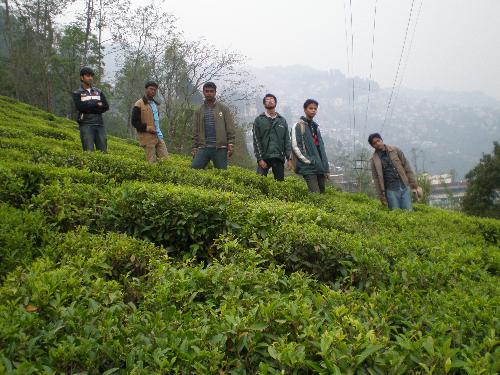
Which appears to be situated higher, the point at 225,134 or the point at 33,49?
the point at 33,49

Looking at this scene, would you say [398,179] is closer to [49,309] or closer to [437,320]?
[437,320]

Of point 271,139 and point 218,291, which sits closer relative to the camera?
point 218,291

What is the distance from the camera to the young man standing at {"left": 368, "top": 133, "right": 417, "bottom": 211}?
350 inches

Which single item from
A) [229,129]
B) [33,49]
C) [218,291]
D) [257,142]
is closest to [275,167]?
[257,142]

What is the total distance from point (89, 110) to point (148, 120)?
112 cm

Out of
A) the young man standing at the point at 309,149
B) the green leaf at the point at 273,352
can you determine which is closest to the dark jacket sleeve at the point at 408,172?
the young man standing at the point at 309,149

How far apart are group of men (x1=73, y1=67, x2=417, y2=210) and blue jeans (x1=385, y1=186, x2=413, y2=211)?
20cm

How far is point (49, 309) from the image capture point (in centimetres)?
243

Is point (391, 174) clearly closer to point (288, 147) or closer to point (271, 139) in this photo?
point (288, 147)

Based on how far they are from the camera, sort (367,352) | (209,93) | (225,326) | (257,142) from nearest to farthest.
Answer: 1. (367,352)
2. (225,326)
3. (209,93)
4. (257,142)

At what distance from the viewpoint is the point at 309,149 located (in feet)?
27.0

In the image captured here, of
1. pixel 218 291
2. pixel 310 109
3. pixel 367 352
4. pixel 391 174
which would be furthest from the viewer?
pixel 391 174

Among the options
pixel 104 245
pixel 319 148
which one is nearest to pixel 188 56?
pixel 319 148

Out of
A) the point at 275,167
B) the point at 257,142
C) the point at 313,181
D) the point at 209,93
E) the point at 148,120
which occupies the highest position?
the point at 209,93
